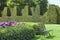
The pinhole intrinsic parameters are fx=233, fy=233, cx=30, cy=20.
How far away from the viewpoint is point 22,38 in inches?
342

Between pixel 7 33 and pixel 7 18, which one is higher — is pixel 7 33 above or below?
above

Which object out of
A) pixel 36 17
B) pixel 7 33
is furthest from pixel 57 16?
pixel 7 33

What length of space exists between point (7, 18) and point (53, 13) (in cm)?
549

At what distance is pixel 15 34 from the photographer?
26.8ft

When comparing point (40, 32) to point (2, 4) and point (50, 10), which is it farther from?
point (2, 4)

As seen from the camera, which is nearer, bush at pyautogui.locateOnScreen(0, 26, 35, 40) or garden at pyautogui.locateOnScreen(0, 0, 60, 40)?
bush at pyautogui.locateOnScreen(0, 26, 35, 40)

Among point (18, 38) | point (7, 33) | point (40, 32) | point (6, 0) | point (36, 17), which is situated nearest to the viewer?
point (7, 33)

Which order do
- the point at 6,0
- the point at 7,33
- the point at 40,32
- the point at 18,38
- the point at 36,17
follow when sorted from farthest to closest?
1. the point at 6,0
2. the point at 36,17
3. the point at 40,32
4. the point at 18,38
5. the point at 7,33

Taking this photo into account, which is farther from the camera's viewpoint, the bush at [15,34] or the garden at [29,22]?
the garden at [29,22]

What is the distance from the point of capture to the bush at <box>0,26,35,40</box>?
7459mm

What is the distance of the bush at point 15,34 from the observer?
7.46 m

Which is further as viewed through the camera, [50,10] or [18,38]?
[50,10]

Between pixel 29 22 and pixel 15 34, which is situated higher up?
pixel 15 34

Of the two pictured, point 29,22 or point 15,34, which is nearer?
point 15,34
